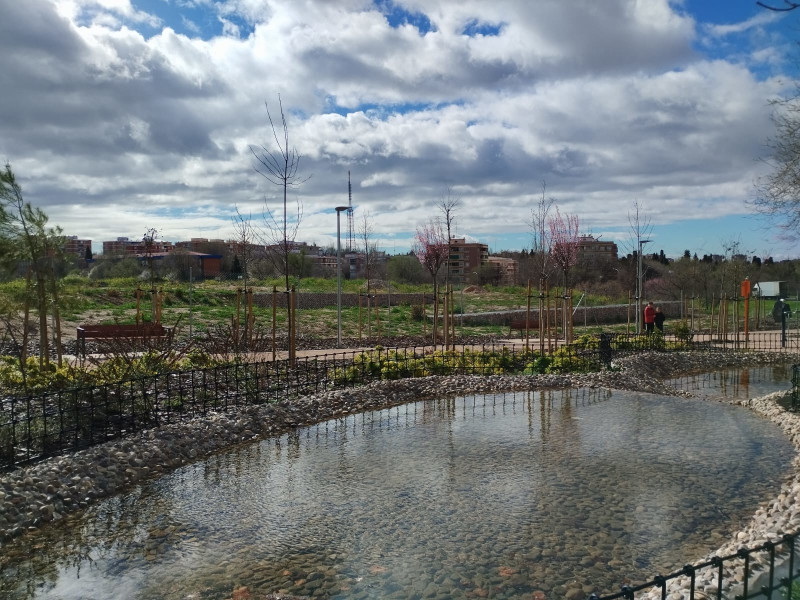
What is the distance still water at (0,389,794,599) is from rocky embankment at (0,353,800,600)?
254 millimetres

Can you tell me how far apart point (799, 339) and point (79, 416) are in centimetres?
2308

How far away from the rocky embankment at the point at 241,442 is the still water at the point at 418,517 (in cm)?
25

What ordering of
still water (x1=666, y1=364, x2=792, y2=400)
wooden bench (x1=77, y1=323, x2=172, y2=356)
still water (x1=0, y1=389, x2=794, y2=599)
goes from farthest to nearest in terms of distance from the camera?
still water (x1=666, y1=364, x2=792, y2=400)
wooden bench (x1=77, y1=323, x2=172, y2=356)
still water (x1=0, y1=389, x2=794, y2=599)

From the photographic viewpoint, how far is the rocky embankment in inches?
248

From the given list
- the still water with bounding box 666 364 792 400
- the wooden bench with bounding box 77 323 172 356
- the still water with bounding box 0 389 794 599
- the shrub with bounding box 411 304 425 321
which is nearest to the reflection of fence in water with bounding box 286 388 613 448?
the still water with bounding box 0 389 794 599

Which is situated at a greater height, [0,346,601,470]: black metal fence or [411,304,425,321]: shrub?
[411,304,425,321]: shrub

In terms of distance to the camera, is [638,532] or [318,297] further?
[318,297]

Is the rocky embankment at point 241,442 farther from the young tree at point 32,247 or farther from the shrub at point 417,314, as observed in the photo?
the shrub at point 417,314

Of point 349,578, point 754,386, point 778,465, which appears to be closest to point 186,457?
point 349,578

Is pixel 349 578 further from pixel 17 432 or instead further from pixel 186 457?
pixel 17 432

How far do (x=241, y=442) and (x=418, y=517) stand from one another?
3.81 meters

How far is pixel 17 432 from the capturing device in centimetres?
781

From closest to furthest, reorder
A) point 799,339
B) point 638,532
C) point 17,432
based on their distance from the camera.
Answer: point 638,532 < point 17,432 < point 799,339

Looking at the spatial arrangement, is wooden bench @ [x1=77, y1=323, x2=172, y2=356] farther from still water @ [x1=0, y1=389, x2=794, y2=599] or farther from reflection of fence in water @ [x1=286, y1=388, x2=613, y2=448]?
still water @ [x1=0, y1=389, x2=794, y2=599]
